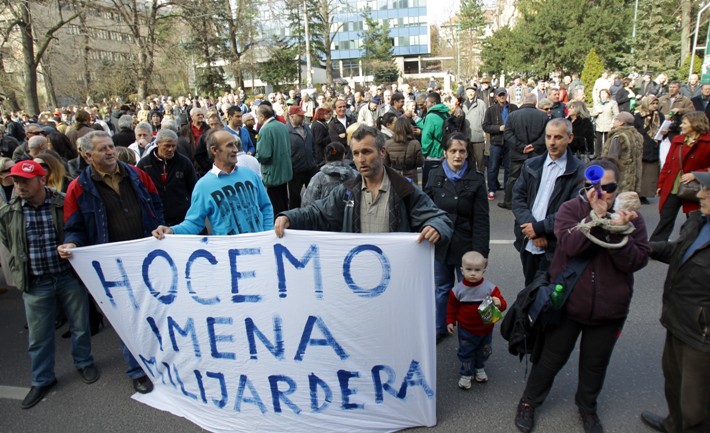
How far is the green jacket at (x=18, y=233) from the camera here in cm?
370

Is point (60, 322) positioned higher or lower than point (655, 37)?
lower

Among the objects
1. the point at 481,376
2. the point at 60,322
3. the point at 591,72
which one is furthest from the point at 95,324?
the point at 591,72

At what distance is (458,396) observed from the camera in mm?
3518

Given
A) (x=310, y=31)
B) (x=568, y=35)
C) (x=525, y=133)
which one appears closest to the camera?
(x=525, y=133)

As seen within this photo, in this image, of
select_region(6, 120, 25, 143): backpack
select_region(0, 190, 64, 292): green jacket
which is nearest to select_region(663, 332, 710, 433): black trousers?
select_region(0, 190, 64, 292): green jacket

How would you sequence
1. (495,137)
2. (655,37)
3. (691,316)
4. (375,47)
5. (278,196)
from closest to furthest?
(691,316) → (278,196) → (495,137) → (655,37) → (375,47)

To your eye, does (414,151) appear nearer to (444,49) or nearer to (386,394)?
(386,394)

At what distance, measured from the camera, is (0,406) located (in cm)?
373

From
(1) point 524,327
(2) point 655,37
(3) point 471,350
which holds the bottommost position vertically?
(3) point 471,350

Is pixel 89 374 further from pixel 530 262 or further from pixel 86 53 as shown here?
pixel 86 53

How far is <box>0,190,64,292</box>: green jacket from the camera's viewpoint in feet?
12.1

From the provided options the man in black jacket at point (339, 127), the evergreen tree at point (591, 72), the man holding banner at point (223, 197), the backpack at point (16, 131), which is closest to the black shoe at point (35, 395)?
the man holding banner at point (223, 197)

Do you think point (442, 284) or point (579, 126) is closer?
point (442, 284)

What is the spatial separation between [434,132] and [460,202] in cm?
416
